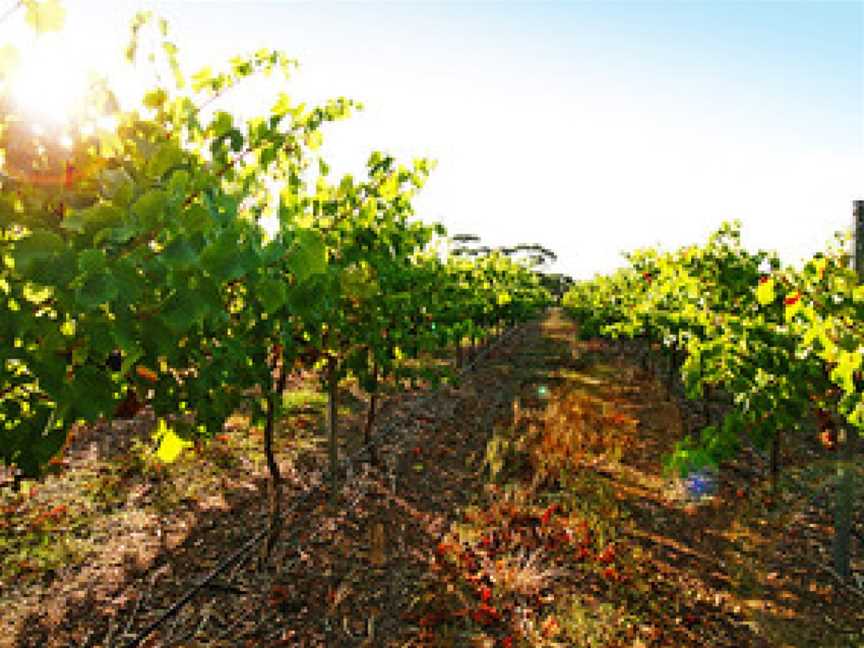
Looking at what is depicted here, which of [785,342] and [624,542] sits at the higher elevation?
[785,342]

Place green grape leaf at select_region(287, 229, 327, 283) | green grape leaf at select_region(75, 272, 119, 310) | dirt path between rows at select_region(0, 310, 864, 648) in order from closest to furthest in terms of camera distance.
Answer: green grape leaf at select_region(75, 272, 119, 310) < green grape leaf at select_region(287, 229, 327, 283) < dirt path between rows at select_region(0, 310, 864, 648)

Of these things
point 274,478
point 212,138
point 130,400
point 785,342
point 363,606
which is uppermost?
point 212,138

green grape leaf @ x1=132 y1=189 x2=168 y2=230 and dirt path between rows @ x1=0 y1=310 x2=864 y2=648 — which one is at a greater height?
green grape leaf @ x1=132 y1=189 x2=168 y2=230

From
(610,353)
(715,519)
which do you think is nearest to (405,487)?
(715,519)

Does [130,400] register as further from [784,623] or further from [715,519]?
[715,519]

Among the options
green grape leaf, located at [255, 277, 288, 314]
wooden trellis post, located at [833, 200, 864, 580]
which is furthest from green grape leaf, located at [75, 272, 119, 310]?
wooden trellis post, located at [833, 200, 864, 580]

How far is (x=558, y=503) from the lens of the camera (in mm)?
6664

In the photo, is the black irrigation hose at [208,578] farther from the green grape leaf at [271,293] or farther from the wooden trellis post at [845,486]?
the wooden trellis post at [845,486]

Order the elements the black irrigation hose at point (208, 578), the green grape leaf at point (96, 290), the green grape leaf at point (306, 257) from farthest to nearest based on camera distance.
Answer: the black irrigation hose at point (208, 578), the green grape leaf at point (306, 257), the green grape leaf at point (96, 290)

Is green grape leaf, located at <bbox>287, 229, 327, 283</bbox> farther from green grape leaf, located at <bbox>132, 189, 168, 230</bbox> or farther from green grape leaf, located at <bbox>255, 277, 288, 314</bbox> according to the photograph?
green grape leaf, located at <bbox>132, 189, 168, 230</bbox>

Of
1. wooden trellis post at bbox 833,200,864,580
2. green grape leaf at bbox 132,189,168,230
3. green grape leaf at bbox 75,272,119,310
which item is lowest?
wooden trellis post at bbox 833,200,864,580

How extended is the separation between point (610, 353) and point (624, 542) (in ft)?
51.8

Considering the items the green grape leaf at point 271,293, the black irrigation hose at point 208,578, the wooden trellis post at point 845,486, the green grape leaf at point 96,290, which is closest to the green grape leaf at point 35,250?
the green grape leaf at point 96,290

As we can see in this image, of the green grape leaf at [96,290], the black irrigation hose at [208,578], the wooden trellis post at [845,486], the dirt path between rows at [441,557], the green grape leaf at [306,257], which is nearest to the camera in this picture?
the green grape leaf at [96,290]
